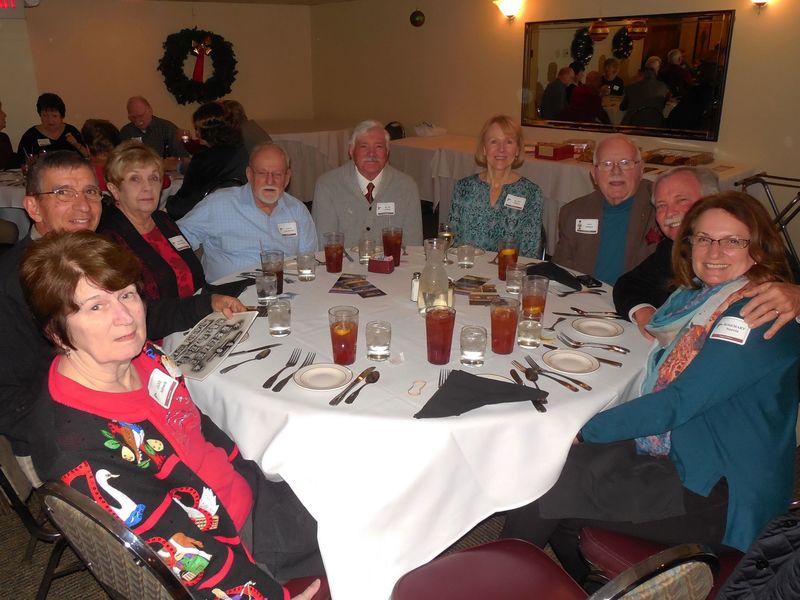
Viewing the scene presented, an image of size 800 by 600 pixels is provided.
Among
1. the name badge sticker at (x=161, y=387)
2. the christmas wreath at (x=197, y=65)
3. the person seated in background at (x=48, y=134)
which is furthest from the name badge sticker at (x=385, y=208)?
the christmas wreath at (x=197, y=65)

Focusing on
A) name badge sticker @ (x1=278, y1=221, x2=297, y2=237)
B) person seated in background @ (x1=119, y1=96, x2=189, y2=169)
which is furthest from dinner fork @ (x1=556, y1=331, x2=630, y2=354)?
person seated in background @ (x1=119, y1=96, x2=189, y2=169)

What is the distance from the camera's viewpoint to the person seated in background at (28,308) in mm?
1737

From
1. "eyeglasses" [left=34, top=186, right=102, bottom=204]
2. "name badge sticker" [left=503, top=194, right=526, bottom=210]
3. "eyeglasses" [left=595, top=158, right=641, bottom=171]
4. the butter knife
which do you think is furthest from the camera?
"name badge sticker" [left=503, top=194, right=526, bottom=210]

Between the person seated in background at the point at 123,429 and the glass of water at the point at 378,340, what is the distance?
568 mm

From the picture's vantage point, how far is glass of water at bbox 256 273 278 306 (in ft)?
7.35

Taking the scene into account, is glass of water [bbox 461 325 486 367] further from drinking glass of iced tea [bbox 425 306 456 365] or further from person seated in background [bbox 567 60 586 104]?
person seated in background [bbox 567 60 586 104]

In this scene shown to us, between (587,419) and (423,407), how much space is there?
0.46 meters

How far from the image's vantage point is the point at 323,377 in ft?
5.68

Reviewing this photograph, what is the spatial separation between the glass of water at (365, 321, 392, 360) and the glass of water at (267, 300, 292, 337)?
12.9 inches

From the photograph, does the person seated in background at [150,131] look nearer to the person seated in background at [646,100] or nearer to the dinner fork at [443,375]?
the person seated in background at [646,100]

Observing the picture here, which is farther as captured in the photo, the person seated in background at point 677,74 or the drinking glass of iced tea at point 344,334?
the person seated in background at point 677,74

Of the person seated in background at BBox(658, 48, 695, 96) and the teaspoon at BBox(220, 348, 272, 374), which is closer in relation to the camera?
the teaspoon at BBox(220, 348, 272, 374)

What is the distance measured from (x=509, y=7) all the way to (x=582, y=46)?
1144 millimetres

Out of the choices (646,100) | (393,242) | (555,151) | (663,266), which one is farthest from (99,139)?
(646,100)
